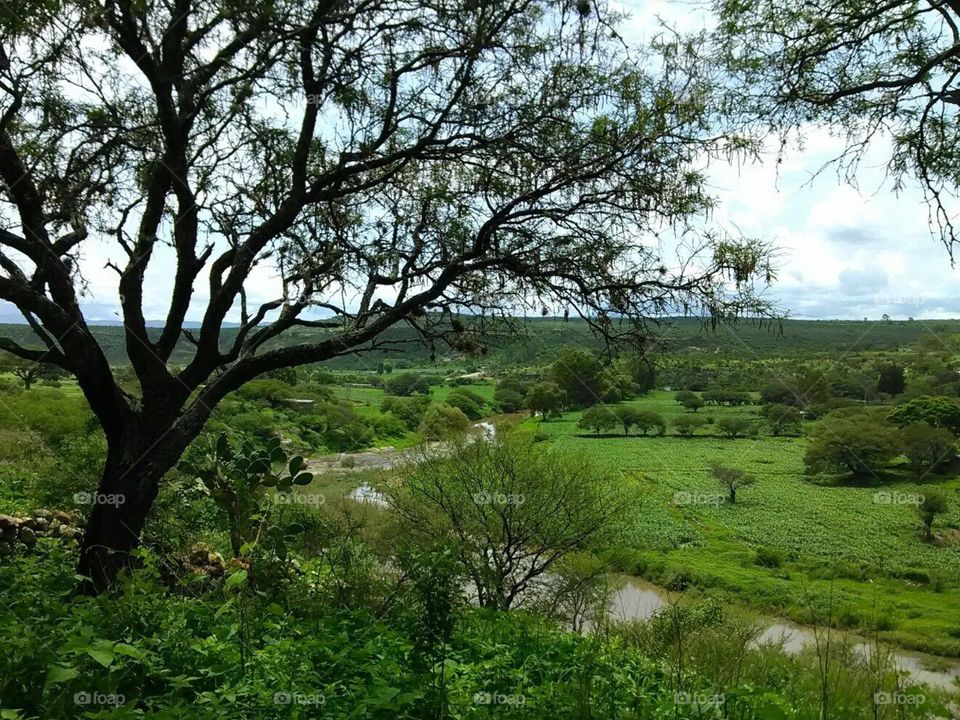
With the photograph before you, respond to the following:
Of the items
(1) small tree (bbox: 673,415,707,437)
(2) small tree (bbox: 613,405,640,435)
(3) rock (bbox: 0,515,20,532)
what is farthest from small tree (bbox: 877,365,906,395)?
(3) rock (bbox: 0,515,20,532)

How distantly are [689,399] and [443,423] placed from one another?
48.7ft

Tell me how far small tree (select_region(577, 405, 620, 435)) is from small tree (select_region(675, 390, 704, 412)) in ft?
9.54

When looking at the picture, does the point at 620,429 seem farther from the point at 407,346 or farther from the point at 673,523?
the point at 407,346

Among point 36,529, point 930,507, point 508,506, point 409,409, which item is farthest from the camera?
point 930,507

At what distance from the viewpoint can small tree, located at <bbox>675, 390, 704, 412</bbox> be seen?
26.5 m

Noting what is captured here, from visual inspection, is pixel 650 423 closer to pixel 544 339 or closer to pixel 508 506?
pixel 508 506

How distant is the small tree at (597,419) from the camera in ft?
78.0

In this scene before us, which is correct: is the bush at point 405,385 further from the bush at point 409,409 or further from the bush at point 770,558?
the bush at point 770,558

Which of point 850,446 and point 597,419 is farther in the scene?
point 850,446

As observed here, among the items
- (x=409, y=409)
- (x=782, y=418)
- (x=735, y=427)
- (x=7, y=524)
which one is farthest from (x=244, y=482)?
(x=735, y=427)

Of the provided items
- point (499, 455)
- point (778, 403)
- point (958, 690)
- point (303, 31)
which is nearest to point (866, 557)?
point (778, 403)

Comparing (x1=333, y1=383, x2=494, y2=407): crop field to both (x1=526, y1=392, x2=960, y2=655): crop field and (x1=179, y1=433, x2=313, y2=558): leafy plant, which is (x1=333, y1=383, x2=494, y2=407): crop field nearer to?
(x1=526, y1=392, x2=960, y2=655): crop field

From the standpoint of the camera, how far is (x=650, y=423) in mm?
27750

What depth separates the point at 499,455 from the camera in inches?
575
